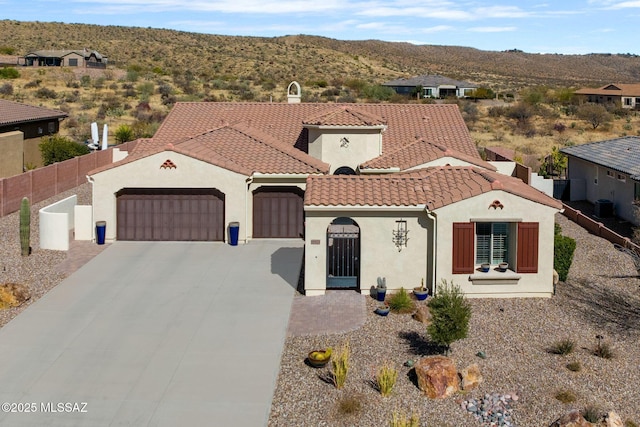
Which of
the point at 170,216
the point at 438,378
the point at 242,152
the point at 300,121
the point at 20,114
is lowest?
the point at 438,378

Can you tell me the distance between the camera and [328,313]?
776 inches

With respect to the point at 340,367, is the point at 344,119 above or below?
above

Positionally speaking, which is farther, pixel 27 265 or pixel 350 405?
pixel 27 265

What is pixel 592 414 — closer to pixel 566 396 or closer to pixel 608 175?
pixel 566 396

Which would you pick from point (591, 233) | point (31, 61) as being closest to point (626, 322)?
point (591, 233)

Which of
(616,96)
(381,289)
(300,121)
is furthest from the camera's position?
(616,96)

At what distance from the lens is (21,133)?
39688 millimetres

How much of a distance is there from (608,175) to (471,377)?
2295 cm

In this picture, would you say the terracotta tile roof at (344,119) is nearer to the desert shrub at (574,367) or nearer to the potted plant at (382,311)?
the potted plant at (382,311)

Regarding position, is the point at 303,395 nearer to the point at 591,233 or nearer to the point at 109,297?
the point at 109,297

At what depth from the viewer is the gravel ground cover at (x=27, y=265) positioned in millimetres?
21183

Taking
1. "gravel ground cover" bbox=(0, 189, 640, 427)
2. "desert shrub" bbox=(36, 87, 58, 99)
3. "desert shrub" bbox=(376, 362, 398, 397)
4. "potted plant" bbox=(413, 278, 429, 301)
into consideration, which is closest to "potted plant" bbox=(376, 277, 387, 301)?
"gravel ground cover" bbox=(0, 189, 640, 427)

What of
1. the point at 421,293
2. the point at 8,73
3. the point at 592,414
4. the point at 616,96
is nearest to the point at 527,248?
the point at 421,293

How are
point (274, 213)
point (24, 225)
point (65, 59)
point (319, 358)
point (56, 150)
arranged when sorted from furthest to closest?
point (65, 59), point (56, 150), point (274, 213), point (24, 225), point (319, 358)
